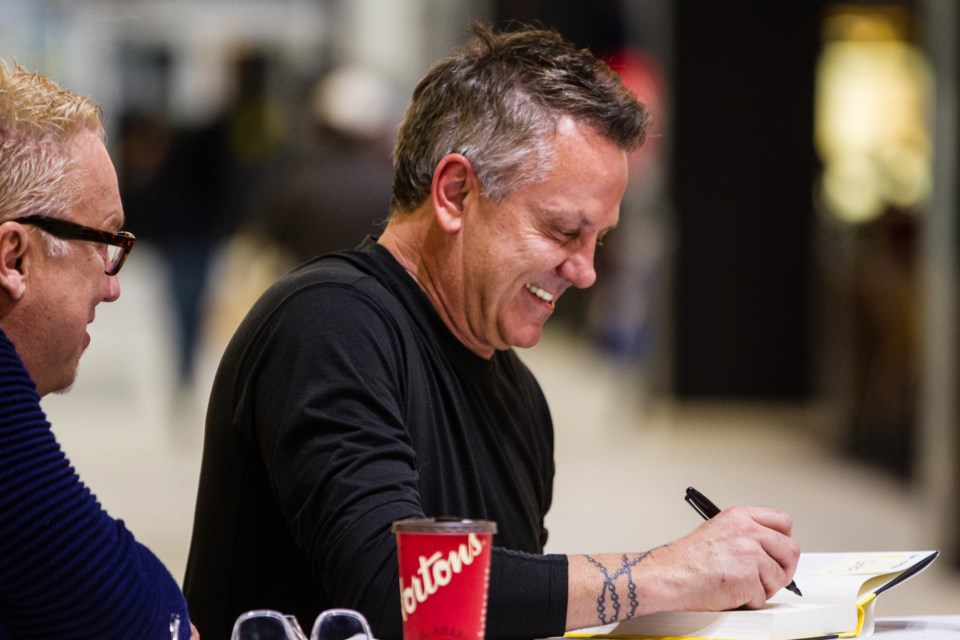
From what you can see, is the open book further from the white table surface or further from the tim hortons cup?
the tim hortons cup

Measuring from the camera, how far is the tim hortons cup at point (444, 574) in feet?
4.31

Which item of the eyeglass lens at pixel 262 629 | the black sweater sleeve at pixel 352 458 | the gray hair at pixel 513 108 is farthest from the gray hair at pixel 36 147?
the gray hair at pixel 513 108

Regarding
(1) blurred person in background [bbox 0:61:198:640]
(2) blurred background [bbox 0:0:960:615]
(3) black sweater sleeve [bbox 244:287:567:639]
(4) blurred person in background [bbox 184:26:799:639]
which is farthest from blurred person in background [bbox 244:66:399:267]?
(1) blurred person in background [bbox 0:61:198:640]

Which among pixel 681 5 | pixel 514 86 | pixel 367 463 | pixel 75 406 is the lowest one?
pixel 75 406

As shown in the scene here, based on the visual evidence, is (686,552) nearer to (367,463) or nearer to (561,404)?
(367,463)

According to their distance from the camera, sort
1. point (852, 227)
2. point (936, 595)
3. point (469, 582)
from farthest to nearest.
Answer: point (852, 227)
point (936, 595)
point (469, 582)

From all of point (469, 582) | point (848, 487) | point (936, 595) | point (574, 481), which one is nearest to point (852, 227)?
point (848, 487)

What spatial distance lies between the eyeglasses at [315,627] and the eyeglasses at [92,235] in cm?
48

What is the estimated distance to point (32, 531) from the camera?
1352 millimetres

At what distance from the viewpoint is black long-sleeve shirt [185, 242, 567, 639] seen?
1.62 metres

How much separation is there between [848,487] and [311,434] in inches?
234

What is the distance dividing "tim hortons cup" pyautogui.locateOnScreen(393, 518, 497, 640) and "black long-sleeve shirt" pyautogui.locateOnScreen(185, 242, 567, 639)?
26 cm

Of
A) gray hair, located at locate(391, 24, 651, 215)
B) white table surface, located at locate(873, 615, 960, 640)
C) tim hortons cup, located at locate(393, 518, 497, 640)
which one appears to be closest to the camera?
tim hortons cup, located at locate(393, 518, 497, 640)

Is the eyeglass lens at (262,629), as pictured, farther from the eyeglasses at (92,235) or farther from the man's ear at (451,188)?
the man's ear at (451,188)
